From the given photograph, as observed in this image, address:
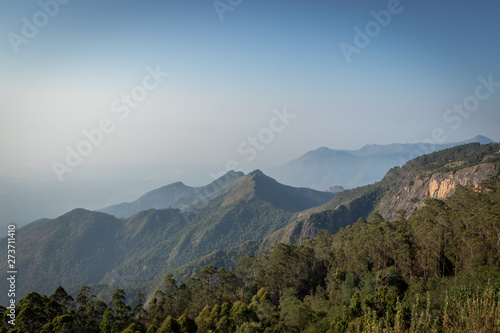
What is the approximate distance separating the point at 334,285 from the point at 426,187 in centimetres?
10918

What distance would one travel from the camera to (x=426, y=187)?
404 ft

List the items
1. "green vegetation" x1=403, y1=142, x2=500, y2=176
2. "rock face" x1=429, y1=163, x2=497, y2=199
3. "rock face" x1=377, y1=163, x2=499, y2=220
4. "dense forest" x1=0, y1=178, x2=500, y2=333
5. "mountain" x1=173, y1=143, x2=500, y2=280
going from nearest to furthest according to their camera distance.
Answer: "dense forest" x1=0, y1=178, x2=500, y2=333 → "rock face" x1=429, y1=163, x2=497, y2=199 → "rock face" x1=377, y1=163, x2=499, y2=220 → "mountain" x1=173, y1=143, x2=500, y2=280 → "green vegetation" x1=403, y1=142, x2=500, y2=176

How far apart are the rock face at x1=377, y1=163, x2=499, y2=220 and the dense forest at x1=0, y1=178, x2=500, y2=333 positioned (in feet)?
218

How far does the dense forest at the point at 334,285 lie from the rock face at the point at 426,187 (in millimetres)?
66542

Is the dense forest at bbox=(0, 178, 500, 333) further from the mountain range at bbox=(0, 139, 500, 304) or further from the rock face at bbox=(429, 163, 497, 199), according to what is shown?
the mountain range at bbox=(0, 139, 500, 304)

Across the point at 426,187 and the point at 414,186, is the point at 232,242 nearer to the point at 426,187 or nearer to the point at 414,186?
the point at 414,186

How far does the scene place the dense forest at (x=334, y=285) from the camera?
24000mm

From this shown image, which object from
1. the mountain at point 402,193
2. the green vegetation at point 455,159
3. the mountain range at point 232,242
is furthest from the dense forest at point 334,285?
the green vegetation at point 455,159

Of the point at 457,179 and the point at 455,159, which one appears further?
the point at 455,159

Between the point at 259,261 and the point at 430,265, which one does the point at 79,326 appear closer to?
the point at 259,261

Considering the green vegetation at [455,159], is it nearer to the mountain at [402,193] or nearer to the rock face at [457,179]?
the mountain at [402,193]

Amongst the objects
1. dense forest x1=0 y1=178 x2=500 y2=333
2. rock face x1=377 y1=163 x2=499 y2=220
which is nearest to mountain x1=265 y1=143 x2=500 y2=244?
rock face x1=377 y1=163 x2=499 y2=220

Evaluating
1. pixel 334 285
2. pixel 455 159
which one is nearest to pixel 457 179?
pixel 455 159

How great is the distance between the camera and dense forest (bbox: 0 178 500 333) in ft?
78.7
